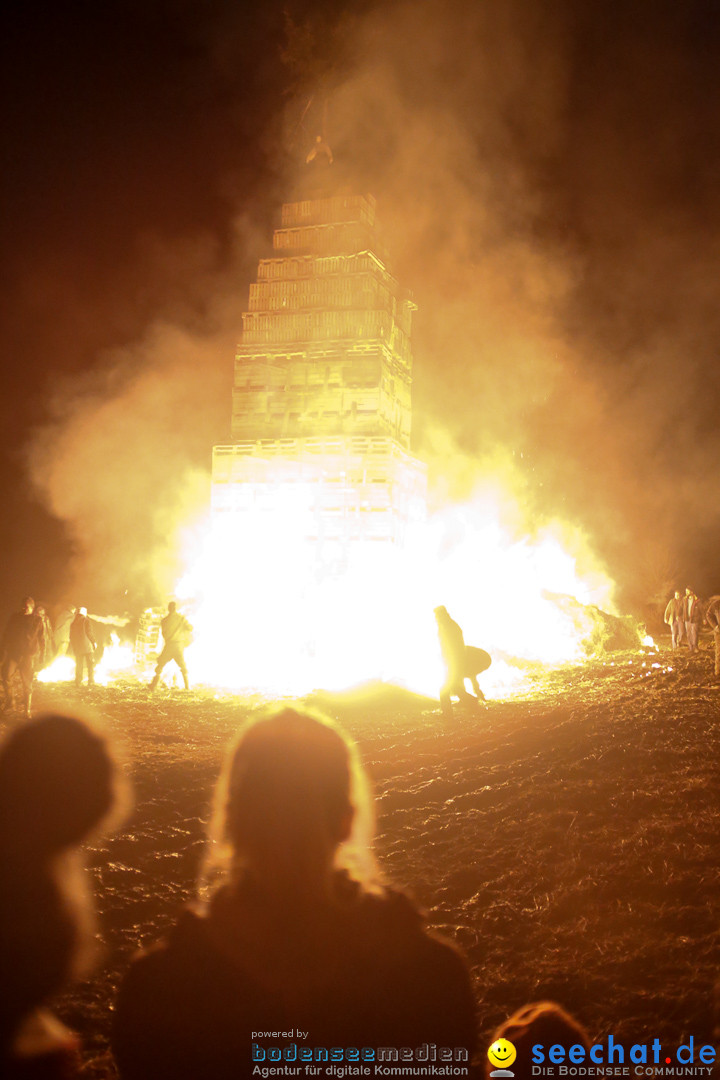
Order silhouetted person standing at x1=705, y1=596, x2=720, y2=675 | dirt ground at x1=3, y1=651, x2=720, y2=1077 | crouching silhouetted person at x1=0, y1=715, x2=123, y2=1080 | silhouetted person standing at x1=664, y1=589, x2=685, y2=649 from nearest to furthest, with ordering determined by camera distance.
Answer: crouching silhouetted person at x1=0, y1=715, x2=123, y2=1080 → dirt ground at x1=3, y1=651, x2=720, y2=1077 → silhouetted person standing at x1=705, y1=596, x2=720, y2=675 → silhouetted person standing at x1=664, y1=589, x2=685, y2=649

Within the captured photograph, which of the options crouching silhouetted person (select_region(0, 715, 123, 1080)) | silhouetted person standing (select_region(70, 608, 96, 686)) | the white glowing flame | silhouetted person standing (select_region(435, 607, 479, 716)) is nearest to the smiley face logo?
crouching silhouetted person (select_region(0, 715, 123, 1080))

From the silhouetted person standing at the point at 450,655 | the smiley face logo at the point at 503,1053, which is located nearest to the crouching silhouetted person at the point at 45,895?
the smiley face logo at the point at 503,1053

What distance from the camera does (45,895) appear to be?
4734 millimetres

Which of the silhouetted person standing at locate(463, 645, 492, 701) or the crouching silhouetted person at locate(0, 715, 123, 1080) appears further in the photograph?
the silhouetted person standing at locate(463, 645, 492, 701)

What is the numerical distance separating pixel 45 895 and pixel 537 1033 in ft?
11.0

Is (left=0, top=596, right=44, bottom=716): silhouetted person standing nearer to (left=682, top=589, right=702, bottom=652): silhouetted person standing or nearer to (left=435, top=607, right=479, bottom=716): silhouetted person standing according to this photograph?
(left=435, top=607, right=479, bottom=716): silhouetted person standing

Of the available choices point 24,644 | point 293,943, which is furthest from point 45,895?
point 24,644

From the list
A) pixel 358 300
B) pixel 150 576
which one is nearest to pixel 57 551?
pixel 150 576

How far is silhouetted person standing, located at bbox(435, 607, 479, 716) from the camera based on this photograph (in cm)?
1466

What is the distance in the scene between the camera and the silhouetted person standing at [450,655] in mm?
14664

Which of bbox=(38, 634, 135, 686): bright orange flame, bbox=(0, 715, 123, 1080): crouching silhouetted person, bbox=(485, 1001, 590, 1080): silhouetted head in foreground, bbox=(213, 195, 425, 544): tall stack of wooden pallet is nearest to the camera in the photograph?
bbox=(485, 1001, 590, 1080): silhouetted head in foreground

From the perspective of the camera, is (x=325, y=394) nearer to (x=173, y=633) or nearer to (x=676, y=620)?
(x=173, y=633)

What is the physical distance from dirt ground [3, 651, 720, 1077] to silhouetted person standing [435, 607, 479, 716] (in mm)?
462

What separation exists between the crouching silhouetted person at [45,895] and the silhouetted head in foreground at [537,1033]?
62.1 inches
